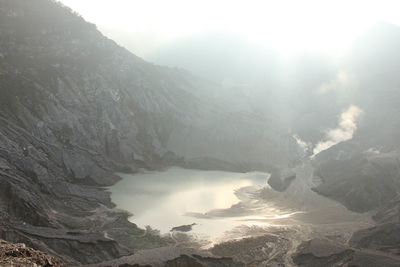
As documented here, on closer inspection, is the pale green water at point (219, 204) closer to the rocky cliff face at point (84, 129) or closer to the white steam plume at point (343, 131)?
the rocky cliff face at point (84, 129)

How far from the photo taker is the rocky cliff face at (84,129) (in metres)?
33.3

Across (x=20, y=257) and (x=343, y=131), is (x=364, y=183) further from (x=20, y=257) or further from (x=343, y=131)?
(x=343, y=131)

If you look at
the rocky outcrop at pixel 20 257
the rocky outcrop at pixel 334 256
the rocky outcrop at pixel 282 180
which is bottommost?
the rocky outcrop at pixel 334 256

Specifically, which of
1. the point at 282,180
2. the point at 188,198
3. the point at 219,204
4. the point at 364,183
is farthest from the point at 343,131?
the point at 188,198

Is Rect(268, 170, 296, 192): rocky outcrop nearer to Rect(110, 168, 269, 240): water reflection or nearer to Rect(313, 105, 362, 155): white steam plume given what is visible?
Rect(110, 168, 269, 240): water reflection

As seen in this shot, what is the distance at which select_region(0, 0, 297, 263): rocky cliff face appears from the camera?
3334 centimetres

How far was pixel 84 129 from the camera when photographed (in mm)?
63031

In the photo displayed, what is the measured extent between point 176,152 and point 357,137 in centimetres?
3717

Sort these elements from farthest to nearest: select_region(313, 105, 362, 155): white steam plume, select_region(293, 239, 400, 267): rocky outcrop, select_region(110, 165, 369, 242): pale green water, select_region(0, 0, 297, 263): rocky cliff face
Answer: select_region(313, 105, 362, 155): white steam plume → select_region(110, 165, 369, 242): pale green water → select_region(0, 0, 297, 263): rocky cliff face → select_region(293, 239, 400, 267): rocky outcrop

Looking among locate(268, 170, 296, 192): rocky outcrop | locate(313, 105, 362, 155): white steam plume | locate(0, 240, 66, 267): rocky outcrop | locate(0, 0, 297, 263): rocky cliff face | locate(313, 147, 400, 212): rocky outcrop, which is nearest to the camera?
locate(0, 240, 66, 267): rocky outcrop

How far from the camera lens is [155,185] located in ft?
180

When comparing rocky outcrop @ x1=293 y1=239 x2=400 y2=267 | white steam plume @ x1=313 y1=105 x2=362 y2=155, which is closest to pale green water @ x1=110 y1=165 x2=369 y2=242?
rocky outcrop @ x1=293 y1=239 x2=400 y2=267

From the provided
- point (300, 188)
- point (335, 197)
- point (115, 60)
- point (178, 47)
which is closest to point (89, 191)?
point (300, 188)

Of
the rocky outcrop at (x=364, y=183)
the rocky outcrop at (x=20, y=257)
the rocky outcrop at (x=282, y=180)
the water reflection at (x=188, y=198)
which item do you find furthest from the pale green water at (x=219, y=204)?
the rocky outcrop at (x=20, y=257)
